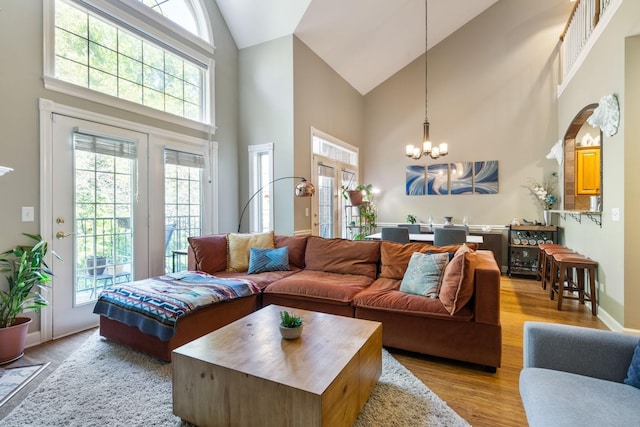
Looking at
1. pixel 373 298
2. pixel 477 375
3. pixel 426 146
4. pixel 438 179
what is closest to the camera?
pixel 477 375

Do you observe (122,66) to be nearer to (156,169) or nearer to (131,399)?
(156,169)

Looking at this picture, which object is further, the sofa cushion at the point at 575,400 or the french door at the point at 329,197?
the french door at the point at 329,197

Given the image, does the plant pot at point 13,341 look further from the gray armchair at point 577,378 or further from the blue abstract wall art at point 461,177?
the blue abstract wall art at point 461,177

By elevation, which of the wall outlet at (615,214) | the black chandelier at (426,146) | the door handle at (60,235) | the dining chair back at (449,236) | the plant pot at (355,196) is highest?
the black chandelier at (426,146)

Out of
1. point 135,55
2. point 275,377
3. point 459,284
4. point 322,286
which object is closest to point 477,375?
point 459,284

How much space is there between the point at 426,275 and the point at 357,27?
14.0 ft

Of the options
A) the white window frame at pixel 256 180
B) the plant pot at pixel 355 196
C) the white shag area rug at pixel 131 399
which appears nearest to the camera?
the white shag area rug at pixel 131 399

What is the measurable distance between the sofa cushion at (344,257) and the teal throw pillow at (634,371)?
2.18 meters

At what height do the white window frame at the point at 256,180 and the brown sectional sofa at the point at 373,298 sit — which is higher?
the white window frame at the point at 256,180

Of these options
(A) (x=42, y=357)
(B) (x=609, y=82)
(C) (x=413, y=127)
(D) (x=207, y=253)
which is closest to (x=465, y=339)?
(D) (x=207, y=253)

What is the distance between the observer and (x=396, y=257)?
3375 millimetres

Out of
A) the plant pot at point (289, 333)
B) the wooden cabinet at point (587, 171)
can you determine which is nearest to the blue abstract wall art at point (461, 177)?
the wooden cabinet at point (587, 171)

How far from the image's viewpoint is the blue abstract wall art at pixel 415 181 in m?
6.72

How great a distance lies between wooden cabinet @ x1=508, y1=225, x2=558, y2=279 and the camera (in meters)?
5.53
